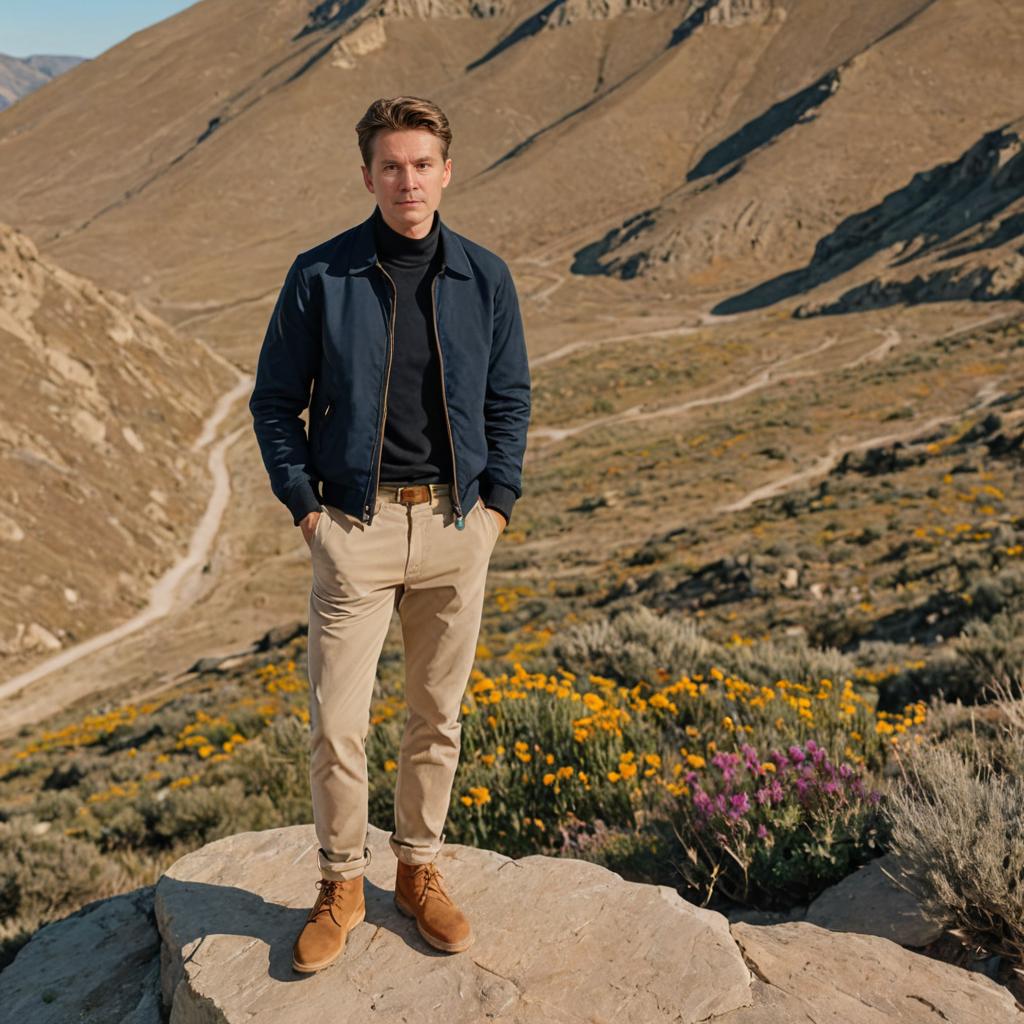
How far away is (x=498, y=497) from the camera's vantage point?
11.1ft

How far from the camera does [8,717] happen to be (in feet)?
63.8

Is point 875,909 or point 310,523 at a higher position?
point 310,523

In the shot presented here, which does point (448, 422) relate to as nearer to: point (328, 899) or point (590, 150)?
point (328, 899)

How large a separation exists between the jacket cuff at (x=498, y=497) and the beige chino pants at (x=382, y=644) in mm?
36

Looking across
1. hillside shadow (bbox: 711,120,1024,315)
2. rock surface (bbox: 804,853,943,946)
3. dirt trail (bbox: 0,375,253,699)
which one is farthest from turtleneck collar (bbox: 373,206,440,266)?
hillside shadow (bbox: 711,120,1024,315)

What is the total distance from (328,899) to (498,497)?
1604mm

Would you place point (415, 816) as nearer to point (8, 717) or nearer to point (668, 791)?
point (668, 791)

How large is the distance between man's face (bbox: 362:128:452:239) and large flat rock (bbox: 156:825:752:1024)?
260cm

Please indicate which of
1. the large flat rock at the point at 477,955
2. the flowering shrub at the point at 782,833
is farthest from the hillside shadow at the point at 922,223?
the large flat rock at the point at 477,955

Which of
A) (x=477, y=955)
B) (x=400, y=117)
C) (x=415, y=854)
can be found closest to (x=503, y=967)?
(x=477, y=955)

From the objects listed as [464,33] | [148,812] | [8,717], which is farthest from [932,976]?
[464,33]

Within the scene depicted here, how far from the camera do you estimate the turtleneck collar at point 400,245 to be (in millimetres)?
3191

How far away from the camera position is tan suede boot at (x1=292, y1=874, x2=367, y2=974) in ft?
10.1

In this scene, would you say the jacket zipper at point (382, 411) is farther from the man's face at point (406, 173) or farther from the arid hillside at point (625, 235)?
the arid hillside at point (625, 235)
